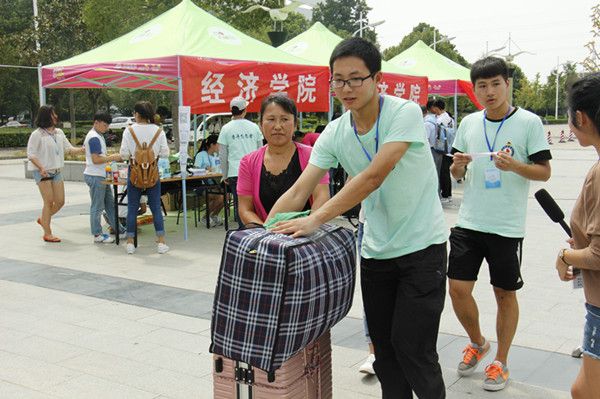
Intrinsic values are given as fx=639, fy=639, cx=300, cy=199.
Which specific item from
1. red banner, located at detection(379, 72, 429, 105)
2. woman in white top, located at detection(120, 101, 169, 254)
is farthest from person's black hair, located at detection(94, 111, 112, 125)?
red banner, located at detection(379, 72, 429, 105)

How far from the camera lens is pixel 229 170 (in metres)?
7.96

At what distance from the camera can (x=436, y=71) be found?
1544cm

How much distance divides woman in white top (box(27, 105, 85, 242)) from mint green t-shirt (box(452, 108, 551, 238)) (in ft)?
19.0

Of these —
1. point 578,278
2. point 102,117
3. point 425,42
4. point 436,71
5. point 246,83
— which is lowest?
point 578,278

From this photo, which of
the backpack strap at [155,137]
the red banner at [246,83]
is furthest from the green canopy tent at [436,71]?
the backpack strap at [155,137]

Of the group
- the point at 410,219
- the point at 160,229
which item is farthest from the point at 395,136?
the point at 160,229

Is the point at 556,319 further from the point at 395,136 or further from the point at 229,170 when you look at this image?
the point at 229,170

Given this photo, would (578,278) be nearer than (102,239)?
Yes

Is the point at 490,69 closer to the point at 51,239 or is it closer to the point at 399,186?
the point at 399,186

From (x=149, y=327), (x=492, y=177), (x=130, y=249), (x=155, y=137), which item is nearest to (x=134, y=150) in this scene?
(x=155, y=137)

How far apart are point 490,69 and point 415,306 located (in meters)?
1.53

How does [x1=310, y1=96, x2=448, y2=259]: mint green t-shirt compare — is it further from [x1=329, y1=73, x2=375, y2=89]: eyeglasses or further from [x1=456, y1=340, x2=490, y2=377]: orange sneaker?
[x1=456, y1=340, x2=490, y2=377]: orange sneaker

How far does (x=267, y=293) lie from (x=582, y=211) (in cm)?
114

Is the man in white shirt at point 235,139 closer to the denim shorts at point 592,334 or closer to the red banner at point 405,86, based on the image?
the red banner at point 405,86
